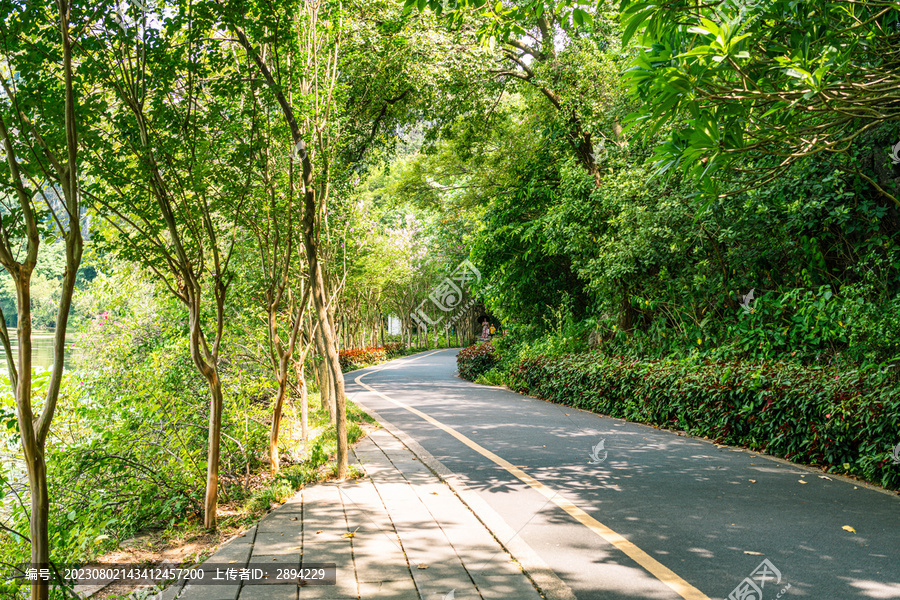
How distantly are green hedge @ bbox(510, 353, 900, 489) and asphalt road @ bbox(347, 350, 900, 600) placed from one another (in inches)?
12.9

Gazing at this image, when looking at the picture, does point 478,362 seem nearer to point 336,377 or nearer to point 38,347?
point 38,347

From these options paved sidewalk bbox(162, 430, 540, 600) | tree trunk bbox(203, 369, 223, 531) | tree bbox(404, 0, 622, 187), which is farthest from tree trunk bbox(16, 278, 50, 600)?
tree bbox(404, 0, 622, 187)

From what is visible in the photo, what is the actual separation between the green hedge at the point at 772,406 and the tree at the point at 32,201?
7003mm

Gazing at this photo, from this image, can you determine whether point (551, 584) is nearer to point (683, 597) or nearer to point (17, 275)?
point (683, 597)

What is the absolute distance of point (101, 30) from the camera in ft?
13.0

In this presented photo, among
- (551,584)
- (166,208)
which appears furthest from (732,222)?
(166,208)

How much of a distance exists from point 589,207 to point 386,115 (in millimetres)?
5266

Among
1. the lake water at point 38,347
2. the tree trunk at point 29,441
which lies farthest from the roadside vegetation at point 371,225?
the lake water at point 38,347

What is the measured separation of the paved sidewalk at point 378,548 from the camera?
3531mm

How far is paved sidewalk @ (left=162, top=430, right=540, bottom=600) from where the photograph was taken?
3531 millimetres

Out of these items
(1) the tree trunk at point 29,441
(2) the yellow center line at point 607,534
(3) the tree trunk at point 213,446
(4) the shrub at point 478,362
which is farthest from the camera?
(4) the shrub at point 478,362

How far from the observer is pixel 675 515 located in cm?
511

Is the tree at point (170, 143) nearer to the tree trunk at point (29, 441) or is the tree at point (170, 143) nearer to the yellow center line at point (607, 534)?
the tree trunk at point (29, 441)

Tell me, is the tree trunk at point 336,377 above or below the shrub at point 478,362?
above
